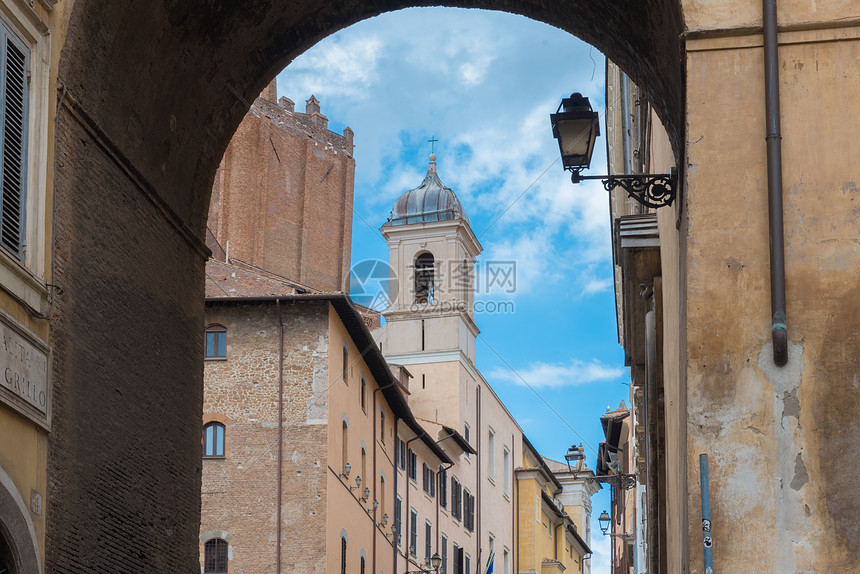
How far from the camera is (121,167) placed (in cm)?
1052

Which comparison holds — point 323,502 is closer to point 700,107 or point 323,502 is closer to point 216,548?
point 216,548

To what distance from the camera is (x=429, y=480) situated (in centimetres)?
4469

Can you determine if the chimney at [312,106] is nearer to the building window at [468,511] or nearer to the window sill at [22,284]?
the building window at [468,511]

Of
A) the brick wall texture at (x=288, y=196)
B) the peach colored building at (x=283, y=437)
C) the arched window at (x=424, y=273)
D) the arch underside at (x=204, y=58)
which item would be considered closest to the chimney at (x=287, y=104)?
the brick wall texture at (x=288, y=196)

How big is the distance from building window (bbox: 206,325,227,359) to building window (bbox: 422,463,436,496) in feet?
40.7

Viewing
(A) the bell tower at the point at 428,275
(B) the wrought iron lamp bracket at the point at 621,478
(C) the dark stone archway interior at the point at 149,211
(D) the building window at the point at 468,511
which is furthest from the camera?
(A) the bell tower at the point at 428,275

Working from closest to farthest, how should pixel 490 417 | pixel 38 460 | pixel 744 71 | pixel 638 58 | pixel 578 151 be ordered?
pixel 744 71 < pixel 38 460 < pixel 578 151 < pixel 638 58 < pixel 490 417

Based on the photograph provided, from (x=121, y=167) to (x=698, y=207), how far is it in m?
4.78

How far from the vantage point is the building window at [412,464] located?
137 feet

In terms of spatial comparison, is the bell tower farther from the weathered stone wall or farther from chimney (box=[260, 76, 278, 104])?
the weathered stone wall

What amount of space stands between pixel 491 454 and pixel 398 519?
55.0ft

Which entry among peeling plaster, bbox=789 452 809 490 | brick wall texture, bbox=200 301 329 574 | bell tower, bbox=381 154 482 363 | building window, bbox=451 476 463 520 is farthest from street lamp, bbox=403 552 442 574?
peeling plaster, bbox=789 452 809 490

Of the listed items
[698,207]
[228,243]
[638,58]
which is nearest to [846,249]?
[698,207]

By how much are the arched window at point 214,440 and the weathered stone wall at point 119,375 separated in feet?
67.1
